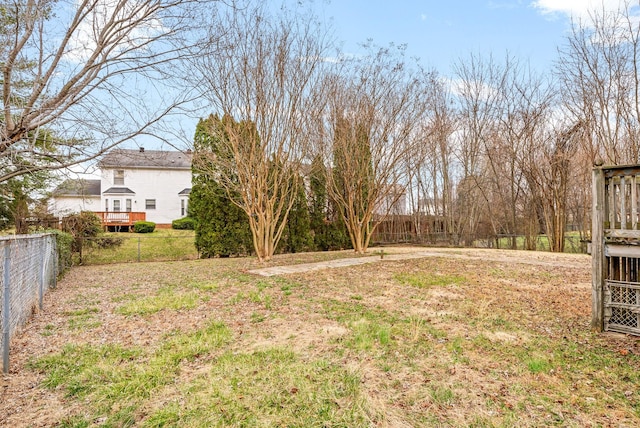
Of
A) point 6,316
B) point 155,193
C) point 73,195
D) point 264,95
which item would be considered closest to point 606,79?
point 264,95

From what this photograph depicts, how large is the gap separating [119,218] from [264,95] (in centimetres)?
1573

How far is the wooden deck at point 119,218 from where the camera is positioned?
64.2 feet

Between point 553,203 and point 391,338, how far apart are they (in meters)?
14.0

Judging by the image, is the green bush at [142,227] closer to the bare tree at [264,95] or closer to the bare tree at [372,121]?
the bare tree at [264,95]

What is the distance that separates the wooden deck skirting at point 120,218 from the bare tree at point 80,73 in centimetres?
1746

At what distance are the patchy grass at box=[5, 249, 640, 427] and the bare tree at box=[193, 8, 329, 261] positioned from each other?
432 cm

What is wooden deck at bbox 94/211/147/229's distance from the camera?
19562 millimetres

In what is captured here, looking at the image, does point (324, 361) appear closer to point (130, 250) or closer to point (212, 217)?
point (212, 217)

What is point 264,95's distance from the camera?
8.91m

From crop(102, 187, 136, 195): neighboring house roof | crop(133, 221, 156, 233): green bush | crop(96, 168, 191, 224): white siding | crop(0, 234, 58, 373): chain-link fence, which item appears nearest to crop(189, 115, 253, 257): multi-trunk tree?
crop(0, 234, 58, 373): chain-link fence

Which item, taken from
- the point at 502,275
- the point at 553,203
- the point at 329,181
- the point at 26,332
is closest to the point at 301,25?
the point at 329,181

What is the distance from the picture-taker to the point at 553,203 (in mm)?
14164

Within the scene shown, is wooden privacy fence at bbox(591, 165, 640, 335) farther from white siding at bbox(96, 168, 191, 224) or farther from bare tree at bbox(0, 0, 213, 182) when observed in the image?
white siding at bbox(96, 168, 191, 224)

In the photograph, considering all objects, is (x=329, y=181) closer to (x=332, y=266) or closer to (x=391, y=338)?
(x=332, y=266)
